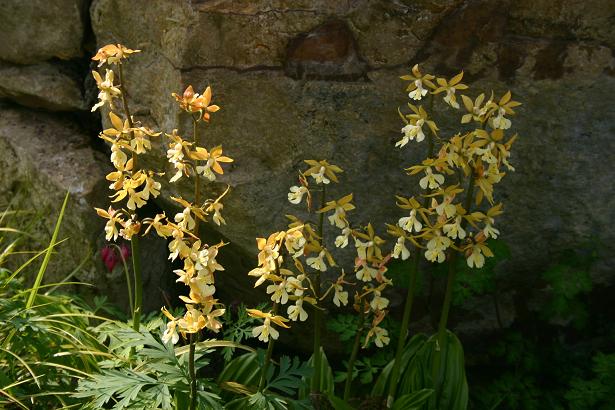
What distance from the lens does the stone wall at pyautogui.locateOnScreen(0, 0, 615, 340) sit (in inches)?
129

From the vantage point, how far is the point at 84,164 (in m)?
3.93

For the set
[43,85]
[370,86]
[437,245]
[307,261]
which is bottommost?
[307,261]

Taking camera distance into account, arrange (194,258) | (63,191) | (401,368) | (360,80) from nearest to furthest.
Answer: (194,258), (401,368), (360,80), (63,191)

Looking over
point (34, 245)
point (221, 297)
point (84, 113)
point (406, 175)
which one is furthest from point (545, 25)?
point (34, 245)

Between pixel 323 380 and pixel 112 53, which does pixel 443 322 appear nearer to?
pixel 323 380

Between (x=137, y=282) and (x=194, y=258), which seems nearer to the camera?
(x=194, y=258)

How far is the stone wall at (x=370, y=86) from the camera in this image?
3.29 m

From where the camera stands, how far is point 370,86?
11.0 feet

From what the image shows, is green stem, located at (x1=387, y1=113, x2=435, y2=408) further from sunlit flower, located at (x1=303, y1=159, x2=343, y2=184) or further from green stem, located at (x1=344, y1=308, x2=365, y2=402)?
sunlit flower, located at (x1=303, y1=159, x2=343, y2=184)

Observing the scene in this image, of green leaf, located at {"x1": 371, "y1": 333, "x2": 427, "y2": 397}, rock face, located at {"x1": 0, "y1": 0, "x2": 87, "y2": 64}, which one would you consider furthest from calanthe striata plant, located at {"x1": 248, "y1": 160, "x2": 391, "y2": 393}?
rock face, located at {"x1": 0, "y1": 0, "x2": 87, "y2": 64}

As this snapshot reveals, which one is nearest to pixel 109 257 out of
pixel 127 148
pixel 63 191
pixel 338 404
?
pixel 63 191

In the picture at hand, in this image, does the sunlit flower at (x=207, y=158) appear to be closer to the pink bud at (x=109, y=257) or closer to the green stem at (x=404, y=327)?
the green stem at (x=404, y=327)

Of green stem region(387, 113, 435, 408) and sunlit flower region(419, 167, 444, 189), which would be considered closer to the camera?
sunlit flower region(419, 167, 444, 189)

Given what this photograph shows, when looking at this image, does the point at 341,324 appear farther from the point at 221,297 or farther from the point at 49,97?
the point at 49,97
